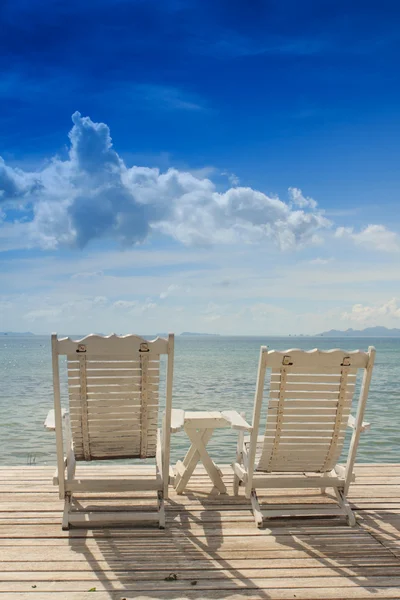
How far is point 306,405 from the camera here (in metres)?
4.78

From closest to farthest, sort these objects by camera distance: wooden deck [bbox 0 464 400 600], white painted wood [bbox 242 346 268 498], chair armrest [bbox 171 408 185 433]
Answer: wooden deck [bbox 0 464 400 600] < white painted wood [bbox 242 346 268 498] < chair armrest [bbox 171 408 185 433]

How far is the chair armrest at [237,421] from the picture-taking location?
4793mm

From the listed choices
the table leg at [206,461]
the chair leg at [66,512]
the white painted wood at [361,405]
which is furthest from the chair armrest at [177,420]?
the white painted wood at [361,405]

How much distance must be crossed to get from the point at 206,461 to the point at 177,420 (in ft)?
2.69

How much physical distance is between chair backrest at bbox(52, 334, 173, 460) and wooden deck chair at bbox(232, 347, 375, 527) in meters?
0.83

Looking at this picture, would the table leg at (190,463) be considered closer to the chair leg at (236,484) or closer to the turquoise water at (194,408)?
the chair leg at (236,484)

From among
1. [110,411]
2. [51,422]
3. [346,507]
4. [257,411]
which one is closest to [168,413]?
[110,411]

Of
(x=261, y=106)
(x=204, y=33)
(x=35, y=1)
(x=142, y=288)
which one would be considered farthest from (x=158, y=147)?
(x=142, y=288)

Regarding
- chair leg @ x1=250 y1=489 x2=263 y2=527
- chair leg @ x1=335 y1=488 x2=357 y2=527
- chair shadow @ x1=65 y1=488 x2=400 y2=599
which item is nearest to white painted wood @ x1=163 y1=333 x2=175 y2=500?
chair shadow @ x1=65 y1=488 x2=400 y2=599

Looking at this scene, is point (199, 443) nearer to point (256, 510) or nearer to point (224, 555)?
point (256, 510)

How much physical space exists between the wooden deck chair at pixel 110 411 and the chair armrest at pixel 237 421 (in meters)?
0.54

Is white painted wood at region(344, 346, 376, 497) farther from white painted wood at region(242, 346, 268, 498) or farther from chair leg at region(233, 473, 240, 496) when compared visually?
chair leg at region(233, 473, 240, 496)

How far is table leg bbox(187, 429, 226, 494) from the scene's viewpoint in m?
5.41

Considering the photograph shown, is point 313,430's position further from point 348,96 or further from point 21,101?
point 21,101
